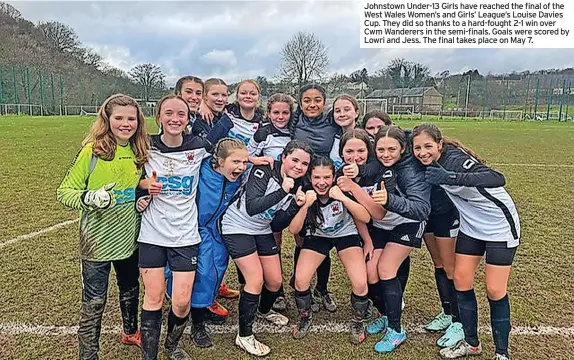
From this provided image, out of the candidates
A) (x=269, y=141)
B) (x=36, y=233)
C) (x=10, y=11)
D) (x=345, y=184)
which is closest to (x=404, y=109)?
(x=36, y=233)

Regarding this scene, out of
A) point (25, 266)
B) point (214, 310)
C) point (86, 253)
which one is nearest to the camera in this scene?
point (86, 253)

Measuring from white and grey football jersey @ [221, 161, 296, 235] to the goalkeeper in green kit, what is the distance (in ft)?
2.31

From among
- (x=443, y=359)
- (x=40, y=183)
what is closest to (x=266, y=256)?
(x=443, y=359)

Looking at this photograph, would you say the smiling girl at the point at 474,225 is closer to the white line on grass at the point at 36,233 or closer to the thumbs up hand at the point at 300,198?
the thumbs up hand at the point at 300,198

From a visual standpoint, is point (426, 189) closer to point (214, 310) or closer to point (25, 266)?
point (214, 310)

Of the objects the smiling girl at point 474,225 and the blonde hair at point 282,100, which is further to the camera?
the blonde hair at point 282,100

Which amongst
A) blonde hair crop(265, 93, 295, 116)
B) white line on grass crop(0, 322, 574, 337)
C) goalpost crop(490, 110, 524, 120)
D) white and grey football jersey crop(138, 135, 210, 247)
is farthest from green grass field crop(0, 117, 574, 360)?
goalpost crop(490, 110, 524, 120)

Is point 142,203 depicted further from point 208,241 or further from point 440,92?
point 440,92

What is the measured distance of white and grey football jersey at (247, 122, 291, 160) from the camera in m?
4.07

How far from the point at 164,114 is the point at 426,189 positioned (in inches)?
76.1

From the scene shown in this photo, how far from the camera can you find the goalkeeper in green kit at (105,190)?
3002 mm

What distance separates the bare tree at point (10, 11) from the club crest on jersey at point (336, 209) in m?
96.0

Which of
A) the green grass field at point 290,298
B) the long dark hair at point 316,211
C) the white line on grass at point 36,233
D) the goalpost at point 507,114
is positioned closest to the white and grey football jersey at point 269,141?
the long dark hair at point 316,211

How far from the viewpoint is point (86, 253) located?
9.89 ft
